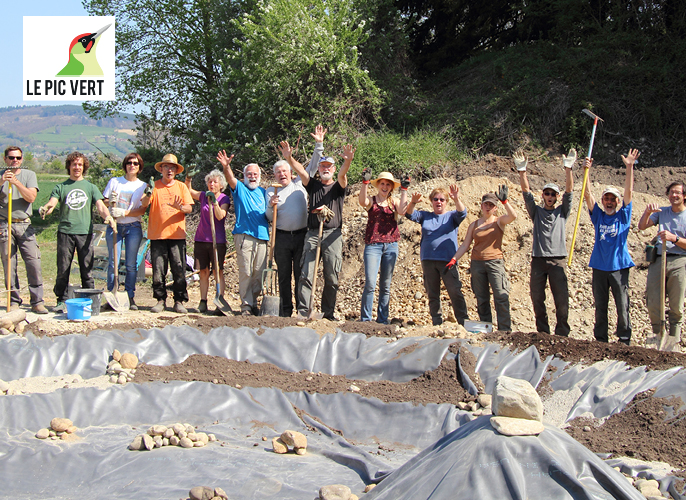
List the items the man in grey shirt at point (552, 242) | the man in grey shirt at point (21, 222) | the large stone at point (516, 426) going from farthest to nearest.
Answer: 1. the man in grey shirt at point (21, 222)
2. the man in grey shirt at point (552, 242)
3. the large stone at point (516, 426)

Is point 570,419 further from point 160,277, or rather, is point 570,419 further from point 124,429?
point 160,277

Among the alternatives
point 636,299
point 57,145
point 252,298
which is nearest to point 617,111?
point 636,299

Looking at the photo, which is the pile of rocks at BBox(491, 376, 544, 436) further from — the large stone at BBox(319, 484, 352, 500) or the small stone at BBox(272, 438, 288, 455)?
the small stone at BBox(272, 438, 288, 455)

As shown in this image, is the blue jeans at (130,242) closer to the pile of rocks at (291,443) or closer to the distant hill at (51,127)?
the pile of rocks at (291,443)

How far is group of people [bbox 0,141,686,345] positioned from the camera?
221 inches

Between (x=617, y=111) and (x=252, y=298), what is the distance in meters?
8.17

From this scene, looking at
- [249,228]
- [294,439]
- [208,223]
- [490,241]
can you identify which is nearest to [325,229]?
[249,228]

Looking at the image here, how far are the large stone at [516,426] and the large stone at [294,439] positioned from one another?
1419 millimetres

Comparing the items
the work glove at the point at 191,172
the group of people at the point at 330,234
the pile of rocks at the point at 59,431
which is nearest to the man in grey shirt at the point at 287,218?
the group of people at the point at 330,234

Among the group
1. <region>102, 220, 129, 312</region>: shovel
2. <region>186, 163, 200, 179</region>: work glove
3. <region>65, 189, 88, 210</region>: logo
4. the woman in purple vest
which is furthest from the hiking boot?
<region>186, 163, 200, 179</region>: work glove

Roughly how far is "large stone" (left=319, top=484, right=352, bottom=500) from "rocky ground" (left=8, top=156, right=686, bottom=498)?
Result: 1.52m

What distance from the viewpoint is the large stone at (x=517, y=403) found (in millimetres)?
2861

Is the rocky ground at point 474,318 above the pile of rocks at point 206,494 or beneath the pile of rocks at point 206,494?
above

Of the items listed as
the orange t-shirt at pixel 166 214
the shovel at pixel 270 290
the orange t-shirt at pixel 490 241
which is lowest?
the shovel at pixel 270 290
